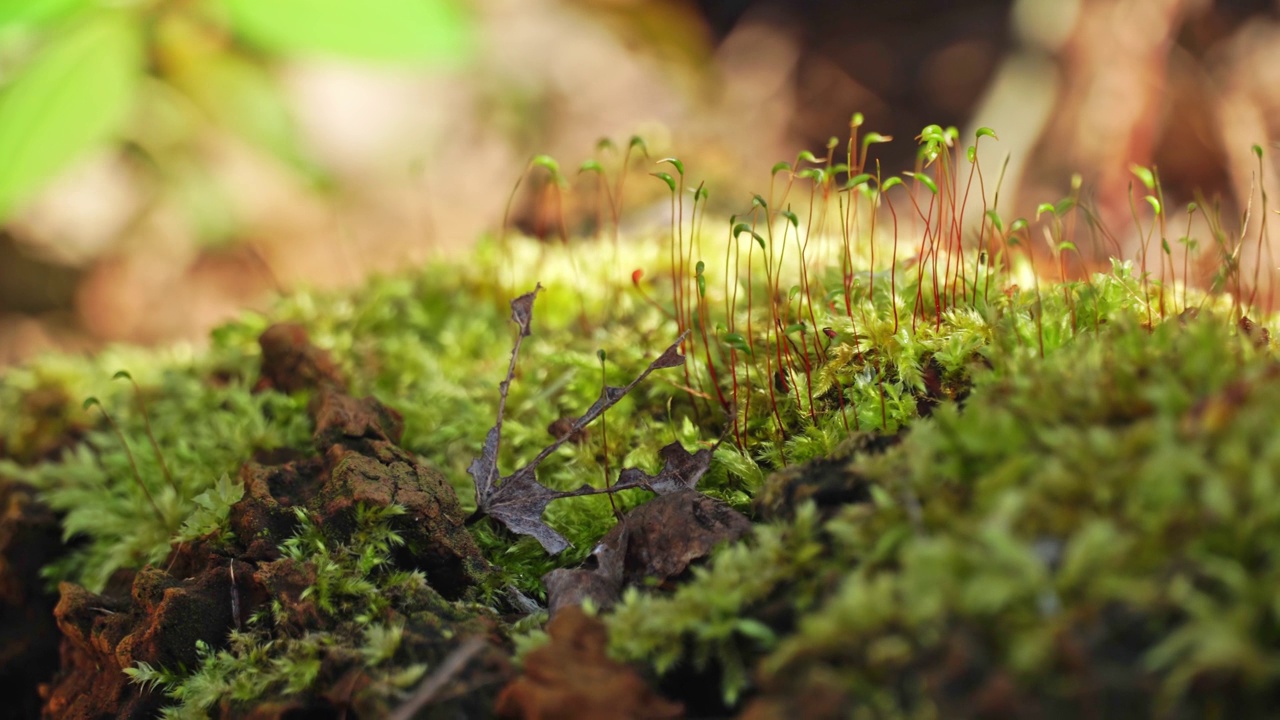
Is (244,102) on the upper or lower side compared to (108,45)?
upper

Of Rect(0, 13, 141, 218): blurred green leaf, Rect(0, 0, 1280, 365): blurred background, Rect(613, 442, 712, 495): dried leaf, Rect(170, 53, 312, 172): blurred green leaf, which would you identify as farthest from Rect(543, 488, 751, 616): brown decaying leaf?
Rect(170, 53, 312, 172): blurred green leaf

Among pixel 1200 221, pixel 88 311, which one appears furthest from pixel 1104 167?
pixel 88 311

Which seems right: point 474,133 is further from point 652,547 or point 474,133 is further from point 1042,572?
point 1042,572

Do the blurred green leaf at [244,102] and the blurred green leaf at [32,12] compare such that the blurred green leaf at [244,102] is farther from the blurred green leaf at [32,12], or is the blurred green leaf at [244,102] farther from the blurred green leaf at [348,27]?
the blurred green leaf at [32,12]

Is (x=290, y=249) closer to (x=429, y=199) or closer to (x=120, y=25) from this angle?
(x=429, y=199)

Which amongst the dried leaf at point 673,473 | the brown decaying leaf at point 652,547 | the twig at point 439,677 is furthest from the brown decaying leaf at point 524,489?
the twig at point 439,677

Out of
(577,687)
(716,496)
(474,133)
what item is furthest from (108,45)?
(577,687)
